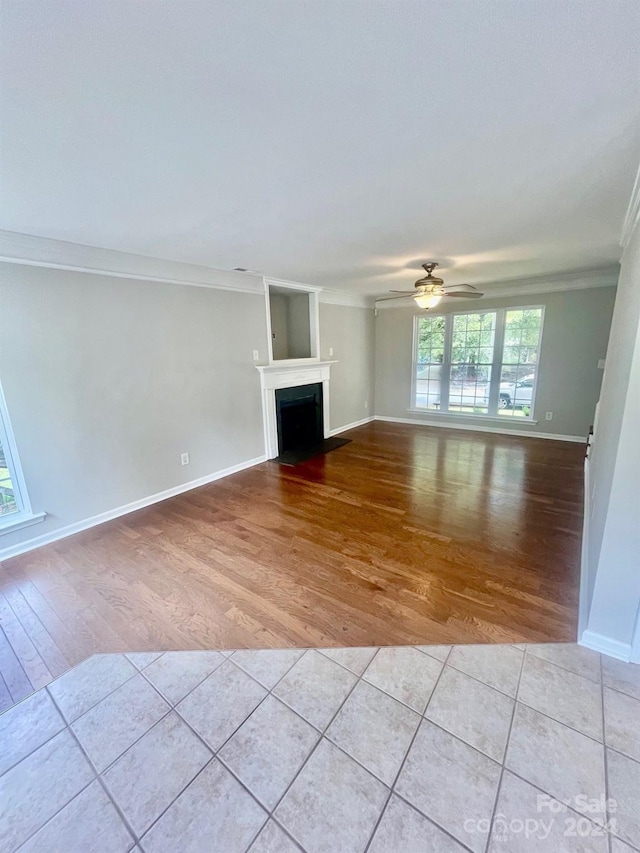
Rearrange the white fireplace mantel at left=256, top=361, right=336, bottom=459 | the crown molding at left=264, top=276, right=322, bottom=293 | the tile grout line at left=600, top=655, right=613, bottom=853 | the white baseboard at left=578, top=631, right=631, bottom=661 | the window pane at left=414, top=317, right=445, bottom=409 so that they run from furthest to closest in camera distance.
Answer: the window pane at left=414, top=317, right=445, bottom=409 → the white fireplace mantel at left=256, top=361, right=336, bottom=459 → the crown molding at left=264, top=276, right=322, bottom=293 → the white baseboard at left=578, top=631, right=631, bottom=661 → the tile grout line at left=600, top=655, right=613, bottom=853

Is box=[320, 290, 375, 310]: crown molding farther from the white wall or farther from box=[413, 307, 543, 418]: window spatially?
the white wall

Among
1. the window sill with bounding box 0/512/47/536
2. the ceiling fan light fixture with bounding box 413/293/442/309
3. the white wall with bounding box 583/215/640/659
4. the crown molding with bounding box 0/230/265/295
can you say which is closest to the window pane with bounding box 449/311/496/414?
the ceiling fan light fixture with bounding box 413/293/442/309

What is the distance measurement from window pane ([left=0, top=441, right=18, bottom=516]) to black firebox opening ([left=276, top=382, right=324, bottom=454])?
2.85 meters

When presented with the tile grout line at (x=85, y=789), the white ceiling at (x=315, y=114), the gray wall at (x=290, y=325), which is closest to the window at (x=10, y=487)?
the white ceiling at (x=315, y=114)

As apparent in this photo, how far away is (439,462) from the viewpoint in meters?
4.52

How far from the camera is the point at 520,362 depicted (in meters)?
5.50

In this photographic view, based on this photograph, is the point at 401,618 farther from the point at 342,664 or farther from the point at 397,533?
the point at 397,533

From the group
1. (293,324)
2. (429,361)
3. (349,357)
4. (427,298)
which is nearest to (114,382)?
(293,324)

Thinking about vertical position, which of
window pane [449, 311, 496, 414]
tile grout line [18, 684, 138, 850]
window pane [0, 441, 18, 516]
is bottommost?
tile grout line [18, 684, 138, 850]

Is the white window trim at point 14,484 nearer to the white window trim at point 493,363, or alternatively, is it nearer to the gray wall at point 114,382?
the gray wall at point 114,382

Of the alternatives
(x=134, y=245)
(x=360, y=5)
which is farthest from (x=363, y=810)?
(x=134, y=245)

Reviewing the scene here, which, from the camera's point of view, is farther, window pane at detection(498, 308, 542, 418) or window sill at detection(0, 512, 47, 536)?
window pane at detection(498, 308, 542, 418)

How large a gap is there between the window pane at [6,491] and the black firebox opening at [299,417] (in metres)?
2.85

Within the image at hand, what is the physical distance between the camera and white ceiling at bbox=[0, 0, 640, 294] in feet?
3.05
